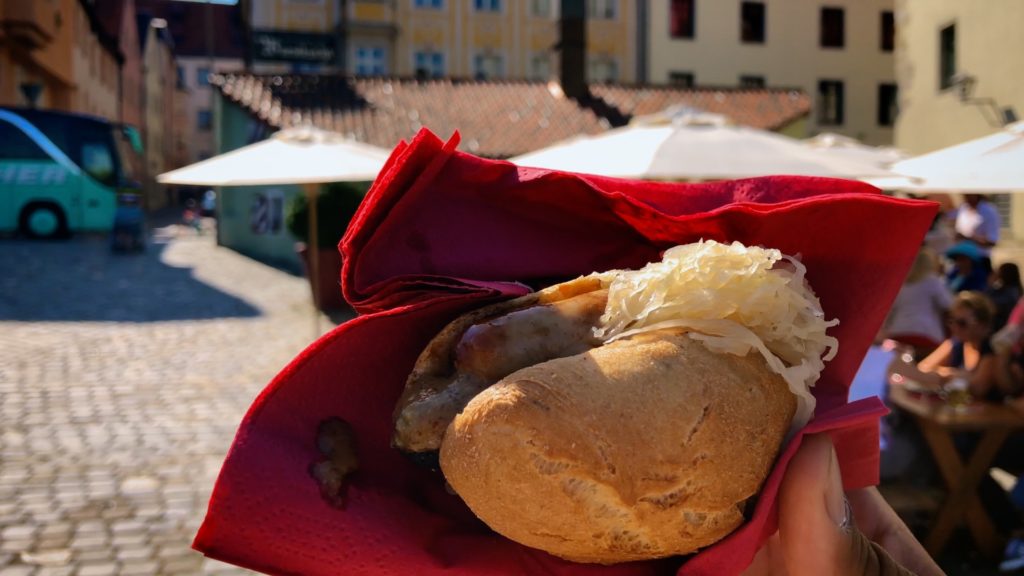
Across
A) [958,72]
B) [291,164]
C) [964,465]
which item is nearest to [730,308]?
[964,465]

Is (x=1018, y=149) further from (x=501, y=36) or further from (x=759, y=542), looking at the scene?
(x=501, y=36)

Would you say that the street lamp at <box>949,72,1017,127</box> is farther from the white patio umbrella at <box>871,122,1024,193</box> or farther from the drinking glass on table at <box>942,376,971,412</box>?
the drinking glass on table at <box>942,376,971,412</box>

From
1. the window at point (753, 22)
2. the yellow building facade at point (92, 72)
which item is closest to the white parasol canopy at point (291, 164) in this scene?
the yellow building facade at point (92, 72)

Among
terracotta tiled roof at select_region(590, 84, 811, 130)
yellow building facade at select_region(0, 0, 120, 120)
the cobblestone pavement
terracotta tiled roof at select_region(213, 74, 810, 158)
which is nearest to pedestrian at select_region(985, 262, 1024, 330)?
the cobblestone pavement

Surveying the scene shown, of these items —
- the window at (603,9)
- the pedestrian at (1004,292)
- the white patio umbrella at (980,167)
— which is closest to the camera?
the white patio umbrella at (980,167)

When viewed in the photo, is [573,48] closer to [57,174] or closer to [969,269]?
[57,174]

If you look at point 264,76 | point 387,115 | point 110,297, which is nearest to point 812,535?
point 110,297

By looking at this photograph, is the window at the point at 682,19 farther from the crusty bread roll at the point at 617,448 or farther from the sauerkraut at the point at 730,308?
the crusty bread roll at the point at 617,448
